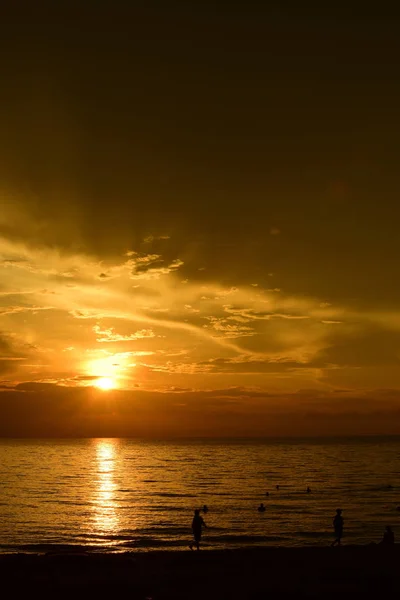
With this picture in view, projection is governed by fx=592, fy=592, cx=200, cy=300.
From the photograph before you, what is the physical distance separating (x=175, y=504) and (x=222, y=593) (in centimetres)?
5104

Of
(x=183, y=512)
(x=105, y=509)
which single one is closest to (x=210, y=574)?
(x=183, y=512)

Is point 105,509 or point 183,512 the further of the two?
point 105,509

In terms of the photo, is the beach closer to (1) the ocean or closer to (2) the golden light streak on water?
(1) the ocean

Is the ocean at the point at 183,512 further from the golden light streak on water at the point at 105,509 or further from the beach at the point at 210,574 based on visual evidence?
the beach at the point at 210,574

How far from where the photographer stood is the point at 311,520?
187 ft

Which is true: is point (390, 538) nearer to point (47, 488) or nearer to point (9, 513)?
point (9, 513)

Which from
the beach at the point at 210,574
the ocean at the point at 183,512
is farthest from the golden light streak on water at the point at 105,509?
the beach at the point at 210,574

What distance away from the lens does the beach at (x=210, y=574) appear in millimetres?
22531

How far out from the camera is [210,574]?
2638 centimetres

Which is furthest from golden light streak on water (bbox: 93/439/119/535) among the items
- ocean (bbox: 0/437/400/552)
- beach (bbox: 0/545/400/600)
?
beach (bbox: 0/545/400/600)

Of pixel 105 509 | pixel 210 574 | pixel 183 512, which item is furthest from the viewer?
pixel 105 509

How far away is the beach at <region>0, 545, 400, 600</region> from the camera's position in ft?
73.9

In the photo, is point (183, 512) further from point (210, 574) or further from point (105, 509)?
point (210, 574)

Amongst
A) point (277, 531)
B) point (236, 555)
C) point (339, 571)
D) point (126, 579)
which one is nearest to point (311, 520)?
point (277, 531)
